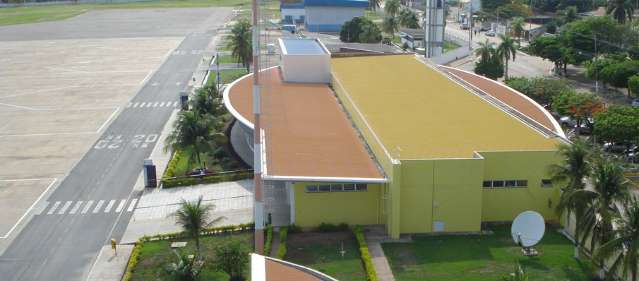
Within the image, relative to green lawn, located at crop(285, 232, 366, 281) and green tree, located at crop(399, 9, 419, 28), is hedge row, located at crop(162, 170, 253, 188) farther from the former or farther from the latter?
green tree, located at crop(399, 9, 419, 28)

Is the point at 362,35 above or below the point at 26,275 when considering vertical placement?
above

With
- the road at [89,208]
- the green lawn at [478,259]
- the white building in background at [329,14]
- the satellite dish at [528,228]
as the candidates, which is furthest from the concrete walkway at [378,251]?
the white building in background at [329,14]

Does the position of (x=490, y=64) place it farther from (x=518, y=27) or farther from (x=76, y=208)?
(x=76, y=208)

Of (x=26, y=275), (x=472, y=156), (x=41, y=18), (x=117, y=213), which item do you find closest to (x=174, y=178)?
(x=117, y=213)

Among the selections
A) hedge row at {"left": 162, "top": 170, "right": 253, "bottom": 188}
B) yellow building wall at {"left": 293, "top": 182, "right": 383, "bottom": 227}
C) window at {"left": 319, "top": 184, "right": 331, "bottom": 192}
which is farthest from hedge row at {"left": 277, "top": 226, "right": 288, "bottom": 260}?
hedge row at {"left": 162, "top": 170, "right": 253, "bottom": 188}

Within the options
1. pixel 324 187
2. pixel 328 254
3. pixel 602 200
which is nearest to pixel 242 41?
pixel 324 187

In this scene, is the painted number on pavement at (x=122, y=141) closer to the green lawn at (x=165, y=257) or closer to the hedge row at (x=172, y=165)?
the hedge row at (x=172, y=165)

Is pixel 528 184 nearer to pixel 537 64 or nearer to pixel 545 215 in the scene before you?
pixel 545 215
